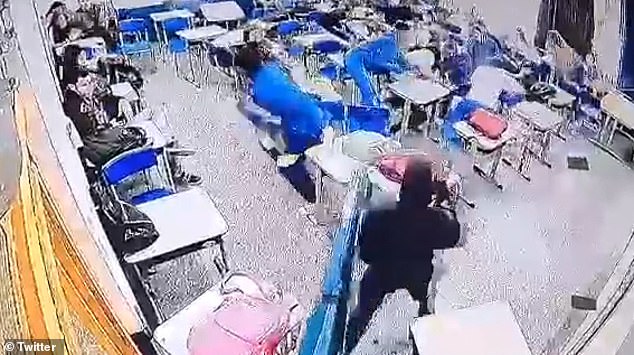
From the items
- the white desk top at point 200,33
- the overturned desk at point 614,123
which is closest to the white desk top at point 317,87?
the white desk top at point 200,33

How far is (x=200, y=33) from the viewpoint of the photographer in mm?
1089

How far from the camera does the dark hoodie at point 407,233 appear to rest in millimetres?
1035

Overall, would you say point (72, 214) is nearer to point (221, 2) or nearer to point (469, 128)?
point (221, 2)

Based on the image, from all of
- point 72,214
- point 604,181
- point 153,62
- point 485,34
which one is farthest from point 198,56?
point 604,181

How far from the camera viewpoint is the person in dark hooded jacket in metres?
1.03

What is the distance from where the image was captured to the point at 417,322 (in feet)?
3.40

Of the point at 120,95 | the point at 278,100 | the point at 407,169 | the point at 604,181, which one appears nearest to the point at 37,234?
the point at 120,95

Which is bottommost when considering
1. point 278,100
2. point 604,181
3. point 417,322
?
point 417,322

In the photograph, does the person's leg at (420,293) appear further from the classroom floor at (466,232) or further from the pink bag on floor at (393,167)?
the pink bag on floor at (393,167)

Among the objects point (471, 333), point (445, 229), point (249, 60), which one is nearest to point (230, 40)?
point (249, 60)

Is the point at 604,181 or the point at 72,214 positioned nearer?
the point at 72,214

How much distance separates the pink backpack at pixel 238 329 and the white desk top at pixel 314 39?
316mm

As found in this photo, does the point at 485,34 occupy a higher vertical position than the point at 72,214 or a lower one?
higher

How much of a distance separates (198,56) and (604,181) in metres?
0.53
